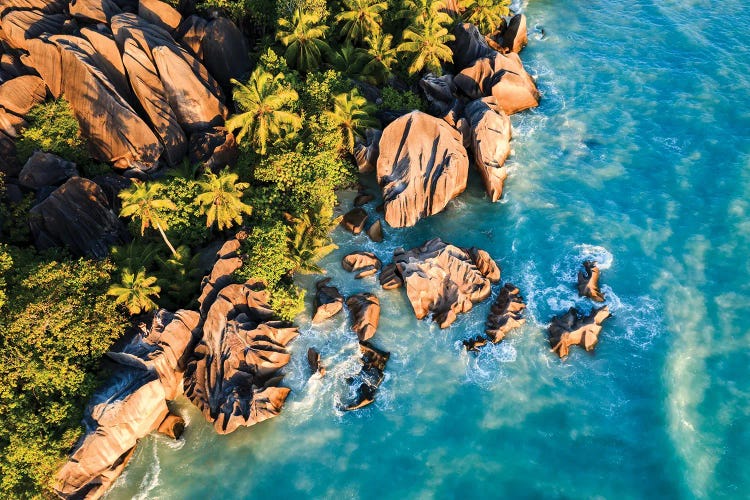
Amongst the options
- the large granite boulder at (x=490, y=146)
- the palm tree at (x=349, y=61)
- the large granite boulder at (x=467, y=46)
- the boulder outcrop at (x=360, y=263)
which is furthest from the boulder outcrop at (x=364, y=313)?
the large granite boulder at (x=467, y=46)

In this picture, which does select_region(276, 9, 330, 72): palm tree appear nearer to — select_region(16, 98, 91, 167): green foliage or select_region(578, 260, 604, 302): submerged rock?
select_region(16, 98, 91, 167): green foliage

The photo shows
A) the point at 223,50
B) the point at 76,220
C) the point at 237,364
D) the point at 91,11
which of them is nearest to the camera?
the point at 237,364

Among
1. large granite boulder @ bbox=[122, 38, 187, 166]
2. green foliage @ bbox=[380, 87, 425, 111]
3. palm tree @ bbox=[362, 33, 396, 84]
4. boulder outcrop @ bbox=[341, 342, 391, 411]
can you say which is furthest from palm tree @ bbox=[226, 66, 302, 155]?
boulder outcrop @ bbox=[341, 342, 391, 411]

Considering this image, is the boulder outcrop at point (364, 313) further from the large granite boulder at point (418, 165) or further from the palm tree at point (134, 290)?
the palm tree at point (134, 290)

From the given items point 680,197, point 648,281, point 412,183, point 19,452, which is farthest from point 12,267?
point 680,197

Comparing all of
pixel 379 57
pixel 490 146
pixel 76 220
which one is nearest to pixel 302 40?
pixel 379 57

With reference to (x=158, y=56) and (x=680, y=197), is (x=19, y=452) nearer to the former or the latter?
(x=158, y=56)

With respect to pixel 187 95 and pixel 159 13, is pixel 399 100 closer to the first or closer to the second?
pixel 187 95
